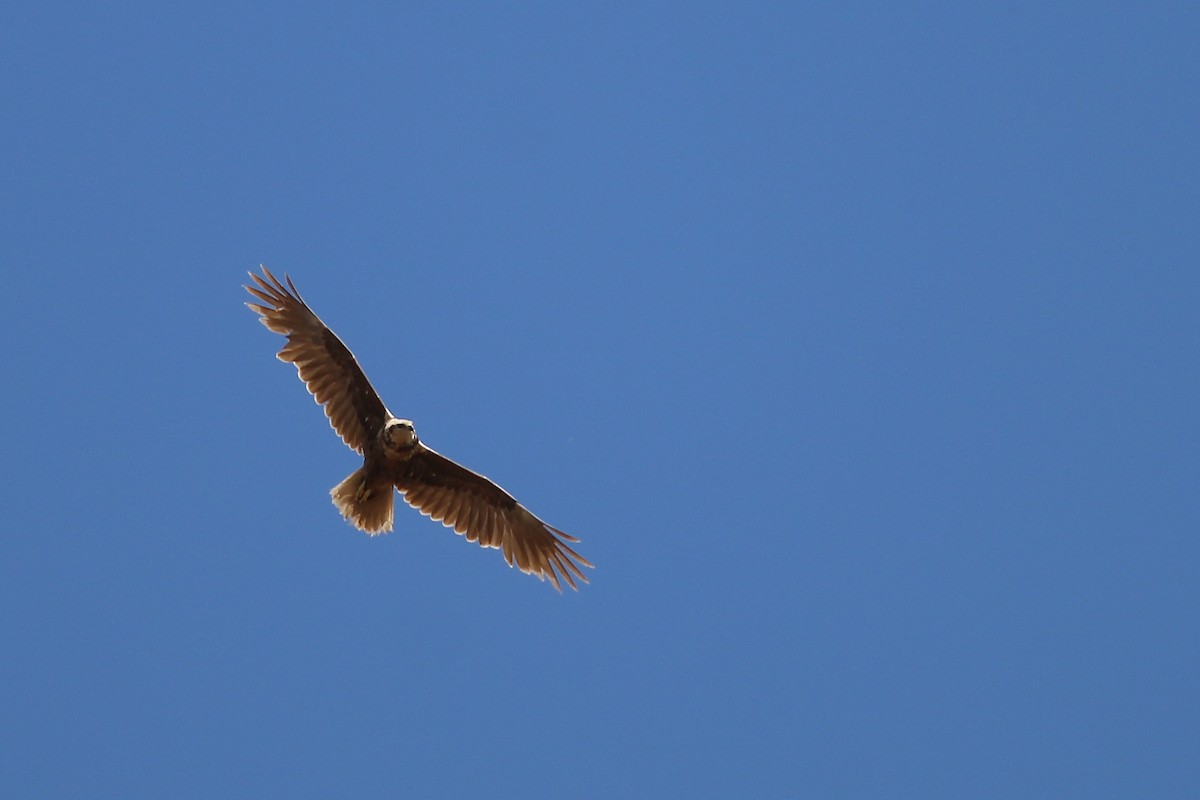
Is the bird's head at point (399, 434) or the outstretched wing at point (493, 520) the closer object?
the bird's head at point (399, 434)

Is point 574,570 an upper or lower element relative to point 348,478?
upper

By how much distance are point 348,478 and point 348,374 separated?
1.28m

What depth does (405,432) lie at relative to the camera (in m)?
17.0

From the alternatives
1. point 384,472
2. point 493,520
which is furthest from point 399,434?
point 493,520

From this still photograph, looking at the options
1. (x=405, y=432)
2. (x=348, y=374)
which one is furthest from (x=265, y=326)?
(x=405, y=432)

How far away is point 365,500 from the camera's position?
17.8m

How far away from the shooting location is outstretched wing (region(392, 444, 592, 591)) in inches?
729

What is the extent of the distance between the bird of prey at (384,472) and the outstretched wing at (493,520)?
0.04 feet

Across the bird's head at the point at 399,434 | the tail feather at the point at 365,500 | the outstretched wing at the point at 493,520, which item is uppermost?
the outstretched wing at the point at 493,520

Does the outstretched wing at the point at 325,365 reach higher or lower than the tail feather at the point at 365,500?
higher

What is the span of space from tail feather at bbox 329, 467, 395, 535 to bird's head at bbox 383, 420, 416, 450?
701 mm

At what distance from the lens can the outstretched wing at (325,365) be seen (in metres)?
17.8

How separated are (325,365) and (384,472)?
1522mm

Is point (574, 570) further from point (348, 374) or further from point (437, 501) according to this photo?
point (348, 374)
